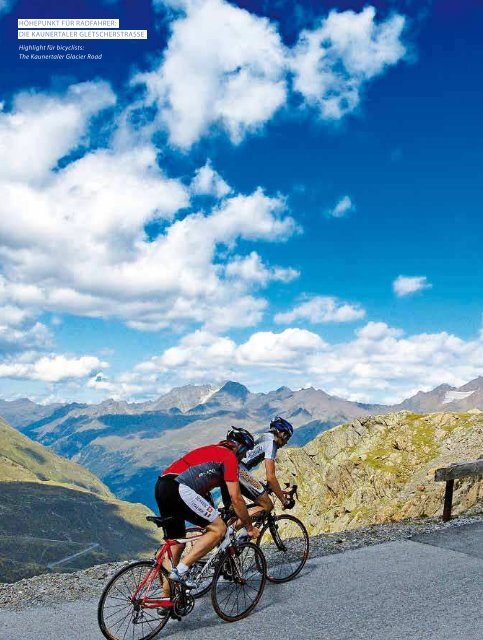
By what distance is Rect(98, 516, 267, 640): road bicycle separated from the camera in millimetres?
7531

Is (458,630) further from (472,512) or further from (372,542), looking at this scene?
(472,512)

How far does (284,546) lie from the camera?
1065cm

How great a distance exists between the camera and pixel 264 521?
33.6 ft

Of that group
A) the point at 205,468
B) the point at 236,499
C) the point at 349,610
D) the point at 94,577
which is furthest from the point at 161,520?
the point at 94,577

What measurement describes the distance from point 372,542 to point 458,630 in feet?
17.2

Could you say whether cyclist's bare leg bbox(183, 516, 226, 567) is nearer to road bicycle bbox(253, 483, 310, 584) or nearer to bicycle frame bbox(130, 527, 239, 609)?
bicycle frame bbox(130, 527, 239, 609)

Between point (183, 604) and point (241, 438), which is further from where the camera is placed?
point (241, 438)

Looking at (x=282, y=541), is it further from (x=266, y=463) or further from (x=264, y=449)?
(x=264, y=449)

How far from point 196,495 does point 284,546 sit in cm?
360

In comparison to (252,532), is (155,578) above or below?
below

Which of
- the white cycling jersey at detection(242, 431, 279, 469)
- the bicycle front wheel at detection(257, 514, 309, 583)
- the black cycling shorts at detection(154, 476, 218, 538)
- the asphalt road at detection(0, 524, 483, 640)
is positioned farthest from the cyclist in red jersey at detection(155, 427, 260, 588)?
the bicycle front wheel at detection(257, 514, 309, 583)

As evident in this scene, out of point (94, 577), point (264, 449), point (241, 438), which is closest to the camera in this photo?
point (241, 438)

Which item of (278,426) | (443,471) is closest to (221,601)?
(278,426)

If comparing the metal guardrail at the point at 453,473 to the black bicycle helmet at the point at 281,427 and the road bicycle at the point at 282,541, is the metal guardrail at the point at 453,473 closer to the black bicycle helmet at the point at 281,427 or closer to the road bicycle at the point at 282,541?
the road bicycle at the point at 282,541
